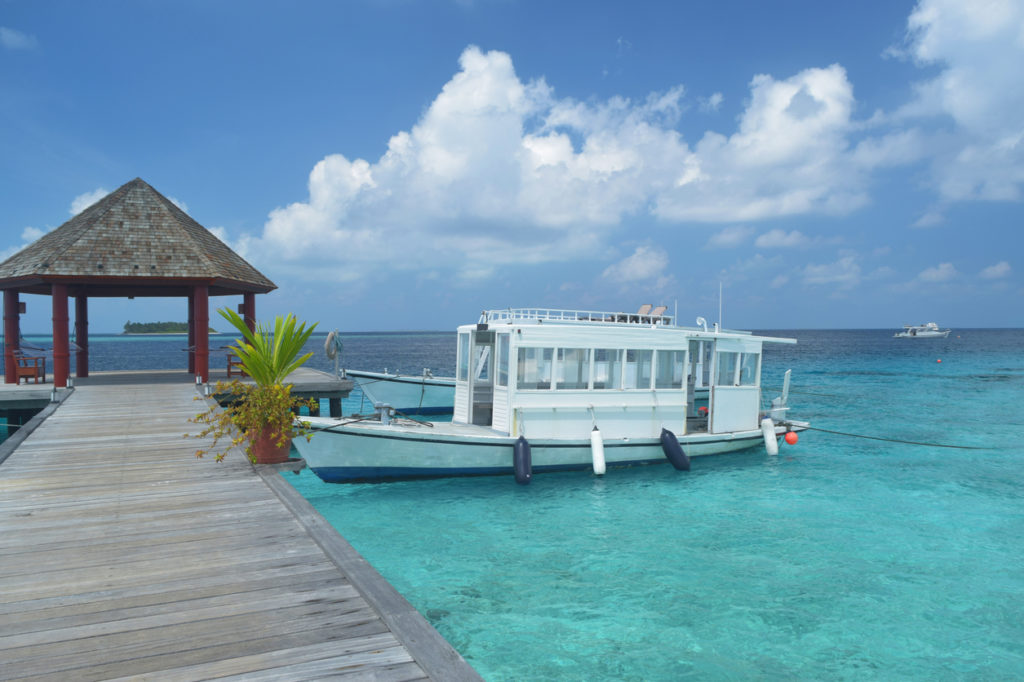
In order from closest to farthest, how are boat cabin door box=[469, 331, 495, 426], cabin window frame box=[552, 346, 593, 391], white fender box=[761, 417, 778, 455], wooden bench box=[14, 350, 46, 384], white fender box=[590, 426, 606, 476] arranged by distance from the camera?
white fender box=[590, 426, 606, 476]
cabin window frame box=[552, 346, 593, 391]
boat cabin door box=[469, 331, 495, 426]
wooden bench box=[14, 350, 46, 384]
white fender box=[761, 417, 778, 455]

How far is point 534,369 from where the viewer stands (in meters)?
14.2

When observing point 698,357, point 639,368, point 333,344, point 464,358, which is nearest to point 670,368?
point 639,368

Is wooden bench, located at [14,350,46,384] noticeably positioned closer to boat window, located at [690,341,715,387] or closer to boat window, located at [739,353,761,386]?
boat window, located at [690,341,715,387]

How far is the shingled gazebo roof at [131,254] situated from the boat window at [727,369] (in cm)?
1374

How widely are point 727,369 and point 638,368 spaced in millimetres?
3233

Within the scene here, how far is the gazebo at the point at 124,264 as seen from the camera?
637 inches

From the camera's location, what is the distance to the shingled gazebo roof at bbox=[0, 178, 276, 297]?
636 inches

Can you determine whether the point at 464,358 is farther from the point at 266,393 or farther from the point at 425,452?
the point at 266,393

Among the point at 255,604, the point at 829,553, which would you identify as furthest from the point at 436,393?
the point at 255,604

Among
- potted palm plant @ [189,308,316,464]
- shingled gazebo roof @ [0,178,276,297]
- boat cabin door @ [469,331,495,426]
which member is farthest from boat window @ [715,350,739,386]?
shingled gazebo roof @ [0,178,276,297]

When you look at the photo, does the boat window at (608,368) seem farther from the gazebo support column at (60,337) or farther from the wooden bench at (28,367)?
the wooden bench at (28,367)

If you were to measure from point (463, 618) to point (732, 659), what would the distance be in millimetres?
3265

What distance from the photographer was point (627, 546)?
10.5m

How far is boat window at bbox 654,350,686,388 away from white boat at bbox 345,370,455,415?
390 inches
